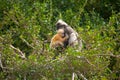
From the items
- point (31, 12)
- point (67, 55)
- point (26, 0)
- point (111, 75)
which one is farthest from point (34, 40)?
point (26, 0)

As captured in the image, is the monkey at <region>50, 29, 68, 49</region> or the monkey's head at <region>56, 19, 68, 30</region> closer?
the monkey at <region>50, 29, 68, 49</region>

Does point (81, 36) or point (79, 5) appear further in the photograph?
point (79, 5)

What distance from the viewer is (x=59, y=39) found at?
8086 millimetres

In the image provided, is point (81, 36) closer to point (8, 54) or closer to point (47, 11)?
point (8, 54)

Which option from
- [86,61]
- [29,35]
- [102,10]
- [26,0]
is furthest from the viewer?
[102,10]

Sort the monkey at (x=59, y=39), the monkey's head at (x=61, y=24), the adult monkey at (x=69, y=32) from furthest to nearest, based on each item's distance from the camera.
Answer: the monkey's head at (x=61, y=24) → the monkey at (x=59, y=39) → the adult monkey at (x=69, y=32)

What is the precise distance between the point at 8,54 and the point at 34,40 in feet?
1.86

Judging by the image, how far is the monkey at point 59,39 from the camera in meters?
7.93

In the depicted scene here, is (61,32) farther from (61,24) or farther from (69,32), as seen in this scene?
(69,32)

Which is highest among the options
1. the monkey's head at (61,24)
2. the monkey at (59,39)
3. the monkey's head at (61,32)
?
the monkey's head at (61,24)

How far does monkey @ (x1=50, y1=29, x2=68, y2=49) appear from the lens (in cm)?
793

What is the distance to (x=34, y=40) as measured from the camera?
22.3 ft

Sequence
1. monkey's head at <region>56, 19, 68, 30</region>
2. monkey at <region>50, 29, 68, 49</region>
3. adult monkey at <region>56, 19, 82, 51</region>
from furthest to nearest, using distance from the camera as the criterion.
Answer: monkey's head at <region>56, 19, 68, 30</region>, monkey at <region>50, 29, 68, 49</region>, adult monkey at <region>56, 19, 82, 51</region>

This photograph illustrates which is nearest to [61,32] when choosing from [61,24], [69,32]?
[61,24]
